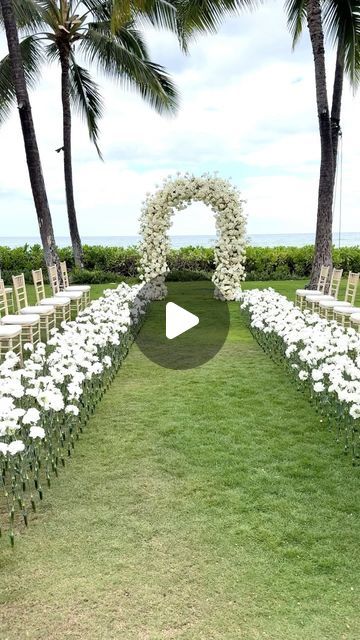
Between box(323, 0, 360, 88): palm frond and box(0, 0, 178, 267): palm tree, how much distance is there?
4.44 metres

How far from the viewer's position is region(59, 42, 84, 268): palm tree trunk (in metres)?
18.7

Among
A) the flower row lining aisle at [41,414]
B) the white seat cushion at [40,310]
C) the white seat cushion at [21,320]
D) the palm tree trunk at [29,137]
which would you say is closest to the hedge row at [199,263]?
the palm tree trunk at [29,137]

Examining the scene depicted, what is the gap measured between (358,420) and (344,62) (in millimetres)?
13408

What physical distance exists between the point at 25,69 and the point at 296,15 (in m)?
8.58

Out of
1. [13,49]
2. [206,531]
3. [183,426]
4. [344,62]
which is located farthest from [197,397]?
[344,62]

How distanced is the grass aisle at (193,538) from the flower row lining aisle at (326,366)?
0.26m

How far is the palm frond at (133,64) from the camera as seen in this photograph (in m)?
17.9

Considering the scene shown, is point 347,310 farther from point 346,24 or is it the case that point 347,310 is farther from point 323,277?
point 346,24

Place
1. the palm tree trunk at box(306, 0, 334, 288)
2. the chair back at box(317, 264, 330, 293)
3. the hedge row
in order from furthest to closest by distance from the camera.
Answer: the hedge row < the palm tree trunk at box(306, 0, 334, 288) < the chair back at box(317, 264, 330, 293)

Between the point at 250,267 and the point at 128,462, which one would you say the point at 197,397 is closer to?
the point at 128,462

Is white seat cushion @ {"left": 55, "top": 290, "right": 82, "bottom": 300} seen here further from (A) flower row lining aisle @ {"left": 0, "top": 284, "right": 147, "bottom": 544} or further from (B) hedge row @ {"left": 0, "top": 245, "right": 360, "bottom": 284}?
(B) hedge row @ {"left": 0, "top": 245, "right": 360, "bottom": 284}
